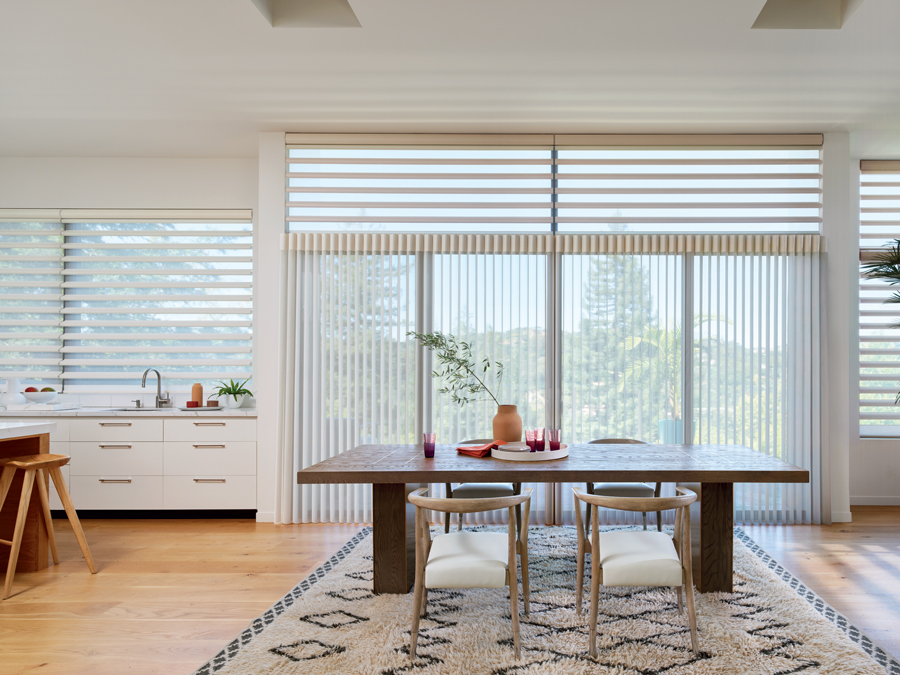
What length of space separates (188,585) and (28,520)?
1.17 meters

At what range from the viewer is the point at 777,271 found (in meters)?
4.57

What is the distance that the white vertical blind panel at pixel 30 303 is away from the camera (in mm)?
5125

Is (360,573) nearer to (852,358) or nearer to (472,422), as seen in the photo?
(472,422)

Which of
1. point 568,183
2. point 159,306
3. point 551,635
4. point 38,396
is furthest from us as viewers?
point 159,306

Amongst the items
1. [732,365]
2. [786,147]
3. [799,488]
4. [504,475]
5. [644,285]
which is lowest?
[799,488]

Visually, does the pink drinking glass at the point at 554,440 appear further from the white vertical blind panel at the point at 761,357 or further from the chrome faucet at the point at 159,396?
the chrome faucet at the point at 159,396

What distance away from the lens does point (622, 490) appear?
138 inches

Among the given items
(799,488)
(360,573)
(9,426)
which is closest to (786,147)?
(799,488)

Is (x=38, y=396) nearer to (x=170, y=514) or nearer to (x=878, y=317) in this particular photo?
(x=170, y=514)

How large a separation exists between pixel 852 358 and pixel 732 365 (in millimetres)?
1376

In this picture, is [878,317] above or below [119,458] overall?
above

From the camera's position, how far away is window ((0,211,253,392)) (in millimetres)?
5133

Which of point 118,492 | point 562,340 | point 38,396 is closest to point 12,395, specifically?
point 38,396

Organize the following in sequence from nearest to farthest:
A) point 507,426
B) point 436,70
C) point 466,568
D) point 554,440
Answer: point 466,568
point 554,440
point 507,426
point 436,70
